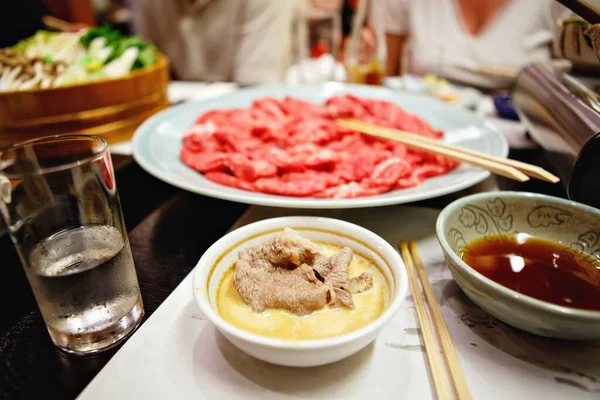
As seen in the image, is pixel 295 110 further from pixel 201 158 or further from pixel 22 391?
pixel 22 391

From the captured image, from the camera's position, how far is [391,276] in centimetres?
105

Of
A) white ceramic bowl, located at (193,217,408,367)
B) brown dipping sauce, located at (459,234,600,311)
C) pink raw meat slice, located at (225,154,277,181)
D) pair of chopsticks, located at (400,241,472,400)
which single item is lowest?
pair of chopsticks, located at (400,241,472,400)

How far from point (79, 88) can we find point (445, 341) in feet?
7.21

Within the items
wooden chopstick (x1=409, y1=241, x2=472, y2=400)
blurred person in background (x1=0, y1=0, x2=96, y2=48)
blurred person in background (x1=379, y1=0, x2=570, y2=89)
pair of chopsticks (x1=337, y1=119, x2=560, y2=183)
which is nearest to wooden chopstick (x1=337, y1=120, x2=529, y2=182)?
pair of chopsticks (x1=337, y1=119, x2=560, y2=183)

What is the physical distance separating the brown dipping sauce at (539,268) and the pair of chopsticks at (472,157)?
25 centimetres

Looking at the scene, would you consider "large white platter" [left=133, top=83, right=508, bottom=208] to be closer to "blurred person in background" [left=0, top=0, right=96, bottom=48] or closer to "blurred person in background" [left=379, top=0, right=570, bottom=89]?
"blurred person in background" [left=379, top=0, right=570, bottom=89]

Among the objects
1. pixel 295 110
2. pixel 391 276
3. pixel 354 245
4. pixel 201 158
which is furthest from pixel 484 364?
pixel 295 110

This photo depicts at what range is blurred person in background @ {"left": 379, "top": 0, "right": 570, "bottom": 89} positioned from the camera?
3.74 meters

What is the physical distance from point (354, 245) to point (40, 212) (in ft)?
2.79

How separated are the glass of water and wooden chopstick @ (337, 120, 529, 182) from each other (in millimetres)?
1251

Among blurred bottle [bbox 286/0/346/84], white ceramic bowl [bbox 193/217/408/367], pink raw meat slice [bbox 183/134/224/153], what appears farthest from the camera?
blurred bottle [bbox 286/0/346/84]

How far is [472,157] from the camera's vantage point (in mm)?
1572

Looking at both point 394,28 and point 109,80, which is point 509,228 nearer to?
point 109,80

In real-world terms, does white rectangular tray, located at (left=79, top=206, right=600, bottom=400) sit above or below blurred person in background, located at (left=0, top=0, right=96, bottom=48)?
below
